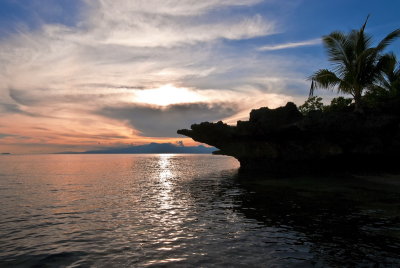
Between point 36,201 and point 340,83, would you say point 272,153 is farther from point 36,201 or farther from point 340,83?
point 36,201

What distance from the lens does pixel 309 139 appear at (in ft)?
119

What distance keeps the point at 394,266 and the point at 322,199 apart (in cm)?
1158

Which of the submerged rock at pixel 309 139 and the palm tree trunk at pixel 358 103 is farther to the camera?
the submerged rock at pixel 309 139

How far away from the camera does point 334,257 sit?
9219mm

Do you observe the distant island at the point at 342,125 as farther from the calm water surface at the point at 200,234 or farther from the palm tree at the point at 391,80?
the calm water surface at the point at 200,234

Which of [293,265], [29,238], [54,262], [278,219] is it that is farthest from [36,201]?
[293,265]

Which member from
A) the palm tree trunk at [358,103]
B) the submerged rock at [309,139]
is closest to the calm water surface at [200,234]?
the submerged rock at [309,139]

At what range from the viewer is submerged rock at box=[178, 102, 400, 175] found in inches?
1242

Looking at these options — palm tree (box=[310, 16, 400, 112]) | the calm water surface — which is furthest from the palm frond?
the calm water surface

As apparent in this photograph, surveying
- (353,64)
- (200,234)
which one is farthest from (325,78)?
(200,234)

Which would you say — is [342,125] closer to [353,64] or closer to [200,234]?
[353,64]

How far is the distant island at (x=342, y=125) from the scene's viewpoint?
3059cm

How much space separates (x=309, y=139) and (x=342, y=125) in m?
5.13

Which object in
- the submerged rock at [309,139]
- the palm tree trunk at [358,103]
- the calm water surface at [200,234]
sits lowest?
the calm water surface at [200,234]
